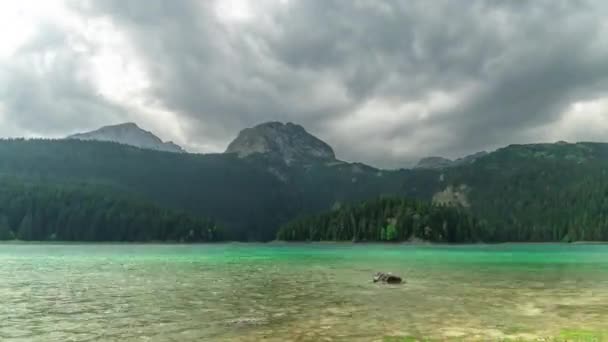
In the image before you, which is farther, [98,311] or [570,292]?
[570,292]

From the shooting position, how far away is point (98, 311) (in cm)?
3072

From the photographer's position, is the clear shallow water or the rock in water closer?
the clear shallow water

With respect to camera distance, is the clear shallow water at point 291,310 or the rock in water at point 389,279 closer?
the clear shallow water at point 291,310

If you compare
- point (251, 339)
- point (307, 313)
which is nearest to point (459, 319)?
point (307, 313)

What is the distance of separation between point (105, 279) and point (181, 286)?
531 inches

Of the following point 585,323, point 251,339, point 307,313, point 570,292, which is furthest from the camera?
point 570,292

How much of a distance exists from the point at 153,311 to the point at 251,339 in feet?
37.5

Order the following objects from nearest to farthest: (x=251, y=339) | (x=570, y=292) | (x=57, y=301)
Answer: (x=251, y=339) → (x=57, y=301) → (x=570, y=292)

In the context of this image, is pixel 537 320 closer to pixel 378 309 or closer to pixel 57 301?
pixel 378 309

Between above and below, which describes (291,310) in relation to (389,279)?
below

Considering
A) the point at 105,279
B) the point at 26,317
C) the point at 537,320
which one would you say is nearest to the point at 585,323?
the point at 537,320

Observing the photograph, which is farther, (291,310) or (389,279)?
(389,279)

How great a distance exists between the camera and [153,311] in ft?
101

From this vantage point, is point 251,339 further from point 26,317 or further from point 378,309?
point 26,317
